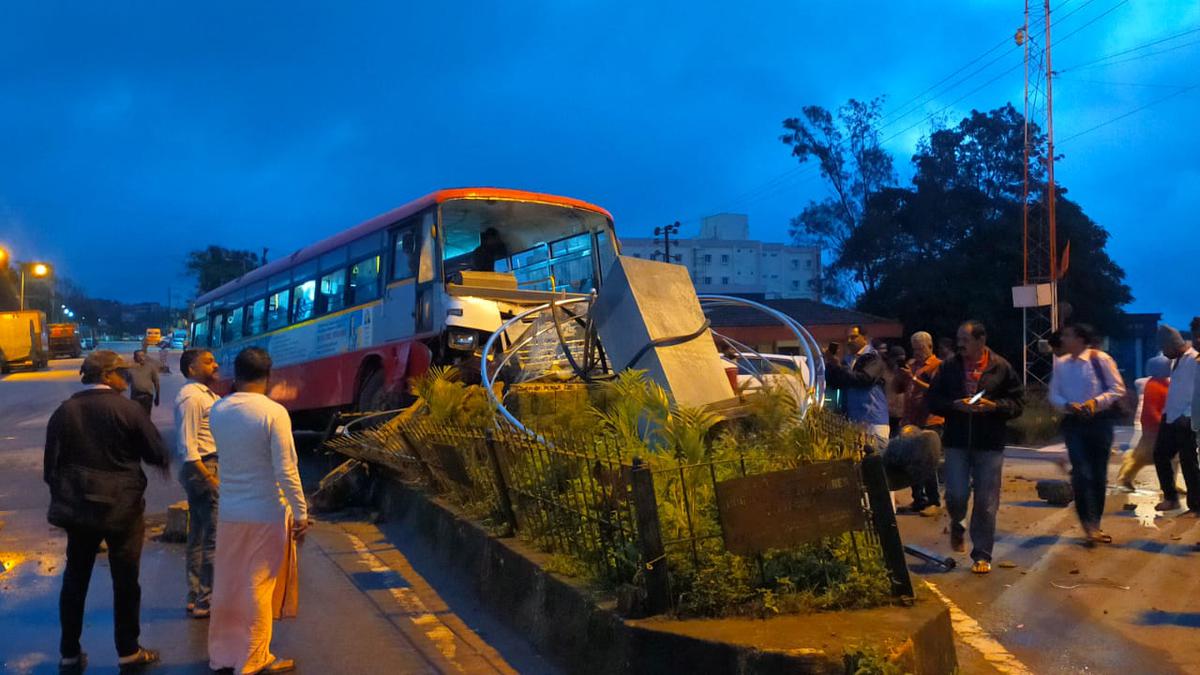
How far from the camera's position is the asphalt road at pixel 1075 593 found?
206 inches

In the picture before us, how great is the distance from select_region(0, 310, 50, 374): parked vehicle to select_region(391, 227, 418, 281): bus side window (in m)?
39.6

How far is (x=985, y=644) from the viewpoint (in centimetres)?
546

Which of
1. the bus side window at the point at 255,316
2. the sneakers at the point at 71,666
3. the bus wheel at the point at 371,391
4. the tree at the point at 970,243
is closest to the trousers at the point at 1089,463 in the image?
the sneakers at the point at 71,666

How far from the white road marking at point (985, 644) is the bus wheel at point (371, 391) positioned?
792 cm

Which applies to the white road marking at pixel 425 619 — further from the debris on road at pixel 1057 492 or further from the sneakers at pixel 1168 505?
the sneakers at pixel 1168 505

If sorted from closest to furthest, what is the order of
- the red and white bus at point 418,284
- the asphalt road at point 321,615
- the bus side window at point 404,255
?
the asphalt road at point 321,615
the red and white bus at point 418,284
the bus side window at point 404,255

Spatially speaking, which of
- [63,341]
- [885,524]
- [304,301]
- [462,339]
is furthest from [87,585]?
[63,341]

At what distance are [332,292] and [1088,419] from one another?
436 inches

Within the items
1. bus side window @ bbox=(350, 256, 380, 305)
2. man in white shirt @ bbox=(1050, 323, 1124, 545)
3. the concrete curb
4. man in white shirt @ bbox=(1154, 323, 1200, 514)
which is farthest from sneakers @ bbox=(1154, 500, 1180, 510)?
bus side window @ bbox=(350, 256, 380, 305)

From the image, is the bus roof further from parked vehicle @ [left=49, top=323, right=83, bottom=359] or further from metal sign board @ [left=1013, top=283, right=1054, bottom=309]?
parked vehicle @ [left=49, top=323, right=83, bottom=359]

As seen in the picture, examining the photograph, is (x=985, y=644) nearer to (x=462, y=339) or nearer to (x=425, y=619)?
(x=425, y=619)

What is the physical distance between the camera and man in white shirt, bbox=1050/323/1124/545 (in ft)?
25.1

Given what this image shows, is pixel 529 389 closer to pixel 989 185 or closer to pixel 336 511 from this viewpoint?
pixel 336 511

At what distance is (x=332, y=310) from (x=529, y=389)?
655 cm
